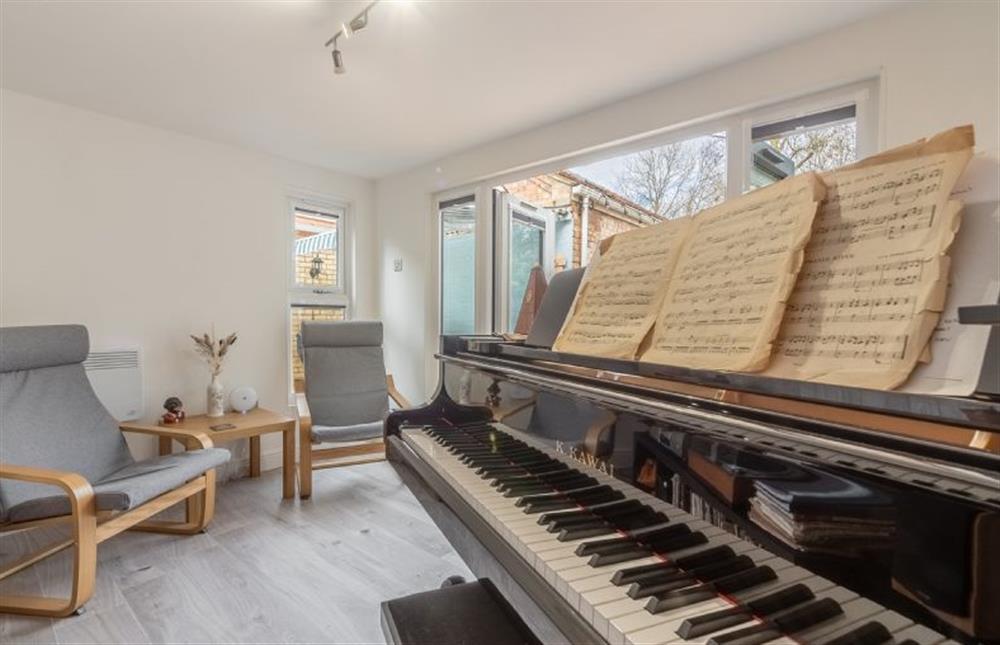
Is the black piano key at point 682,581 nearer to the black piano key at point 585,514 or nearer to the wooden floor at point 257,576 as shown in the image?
the black piano key at point 585,514

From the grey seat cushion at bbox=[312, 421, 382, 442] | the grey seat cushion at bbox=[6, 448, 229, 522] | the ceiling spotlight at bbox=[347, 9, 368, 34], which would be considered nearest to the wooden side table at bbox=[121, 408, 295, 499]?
the grey seat cushion at bbox=[312, 421, 382, 442]

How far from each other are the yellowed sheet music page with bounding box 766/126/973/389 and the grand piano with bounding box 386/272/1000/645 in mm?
61

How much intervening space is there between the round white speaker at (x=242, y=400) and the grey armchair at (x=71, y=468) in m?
0.67

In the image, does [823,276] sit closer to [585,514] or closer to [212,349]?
[585,514]

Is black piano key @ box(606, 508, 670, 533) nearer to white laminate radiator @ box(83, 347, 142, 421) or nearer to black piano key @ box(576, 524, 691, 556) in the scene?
black piano key @ box(576, 524, 691, 556)

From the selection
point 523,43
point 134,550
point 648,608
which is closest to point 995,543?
point 648,608

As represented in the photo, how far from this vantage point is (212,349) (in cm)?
326

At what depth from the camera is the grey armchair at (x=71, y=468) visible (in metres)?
1.84

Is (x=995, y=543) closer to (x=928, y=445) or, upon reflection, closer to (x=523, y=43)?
(x=928, y=445)

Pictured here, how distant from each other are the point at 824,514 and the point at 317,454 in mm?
3010

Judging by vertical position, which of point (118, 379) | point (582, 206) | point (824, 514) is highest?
point (582, 206)

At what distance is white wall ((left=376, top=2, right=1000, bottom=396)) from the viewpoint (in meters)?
1.67

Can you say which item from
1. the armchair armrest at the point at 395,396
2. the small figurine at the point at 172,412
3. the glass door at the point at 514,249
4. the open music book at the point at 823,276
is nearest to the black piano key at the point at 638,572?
the open music book at the point at 823,276

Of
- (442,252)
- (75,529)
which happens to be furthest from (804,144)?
(75,529)
